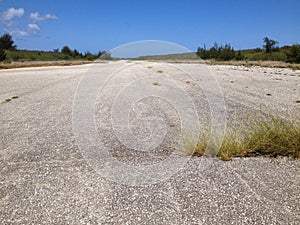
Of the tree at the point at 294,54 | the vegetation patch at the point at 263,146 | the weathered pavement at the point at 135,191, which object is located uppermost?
the tree at the point at 294,54

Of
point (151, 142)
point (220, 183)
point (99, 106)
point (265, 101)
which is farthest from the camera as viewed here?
point (265, 101)

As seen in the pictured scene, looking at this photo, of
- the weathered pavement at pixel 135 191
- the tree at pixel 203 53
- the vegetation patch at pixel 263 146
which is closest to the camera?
the weathered pavement at pixel 135 191

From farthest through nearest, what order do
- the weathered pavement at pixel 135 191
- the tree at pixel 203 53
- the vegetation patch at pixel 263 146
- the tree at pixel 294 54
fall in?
the tree at pixel 203 53, the tree at pixel 294 54, the vegetation patch at pixel 263 146, the weathered pavement at pixel 135 191

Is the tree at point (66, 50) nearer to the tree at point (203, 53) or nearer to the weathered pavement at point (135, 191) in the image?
the tree at point (203, 53)

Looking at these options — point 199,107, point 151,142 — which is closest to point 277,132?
point 151,142

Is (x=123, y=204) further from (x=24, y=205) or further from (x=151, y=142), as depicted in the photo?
(x=151, y=142)

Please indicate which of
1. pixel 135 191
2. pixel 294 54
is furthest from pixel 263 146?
pixel 294 54

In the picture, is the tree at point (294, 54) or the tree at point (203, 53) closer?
the tree at point (294, 54)

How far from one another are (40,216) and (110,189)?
0.78m

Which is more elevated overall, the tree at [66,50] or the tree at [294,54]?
the tree at [66,50]

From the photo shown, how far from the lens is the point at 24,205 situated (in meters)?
2.61

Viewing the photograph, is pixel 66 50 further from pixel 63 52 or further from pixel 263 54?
pixel 263 54

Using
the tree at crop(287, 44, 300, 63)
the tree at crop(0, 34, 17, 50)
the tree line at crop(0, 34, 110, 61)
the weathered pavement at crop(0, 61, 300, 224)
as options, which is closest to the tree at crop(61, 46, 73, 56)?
the tree line at crop(0, 34, 110, 61)

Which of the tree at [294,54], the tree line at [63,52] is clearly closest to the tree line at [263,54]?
the tree at [294,54]
